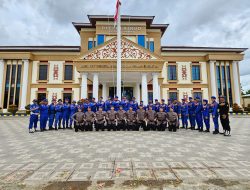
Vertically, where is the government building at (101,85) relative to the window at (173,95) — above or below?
above

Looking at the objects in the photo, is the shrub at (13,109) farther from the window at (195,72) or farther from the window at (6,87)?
the window at (195,72)

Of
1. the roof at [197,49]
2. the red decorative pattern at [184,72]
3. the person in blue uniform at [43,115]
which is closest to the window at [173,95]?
the red decorative pattern at [184,72]

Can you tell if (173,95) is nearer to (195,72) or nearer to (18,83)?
(195,72)

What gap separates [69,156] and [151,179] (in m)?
2.30

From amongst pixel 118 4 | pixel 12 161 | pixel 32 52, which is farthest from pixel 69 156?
pixel 32 52

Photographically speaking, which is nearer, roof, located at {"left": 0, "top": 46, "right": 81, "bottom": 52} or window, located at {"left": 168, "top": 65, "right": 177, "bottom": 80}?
roof, located at {"left": 0, "top": 46, "right": 81, "bottom": 52}

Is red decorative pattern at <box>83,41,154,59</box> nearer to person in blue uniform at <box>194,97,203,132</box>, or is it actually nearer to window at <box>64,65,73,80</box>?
person in blue uniform at <box>194,97,203,132</box>

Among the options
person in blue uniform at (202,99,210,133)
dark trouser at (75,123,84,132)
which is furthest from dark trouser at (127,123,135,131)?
person in blue uniform at (202,99,210,133)

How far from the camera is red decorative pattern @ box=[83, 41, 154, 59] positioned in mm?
14383

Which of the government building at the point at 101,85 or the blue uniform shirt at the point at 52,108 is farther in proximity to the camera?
the government building at the point at 101,85

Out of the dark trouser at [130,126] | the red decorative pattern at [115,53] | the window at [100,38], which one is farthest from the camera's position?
the window at [100,38]

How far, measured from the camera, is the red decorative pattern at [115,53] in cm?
1438

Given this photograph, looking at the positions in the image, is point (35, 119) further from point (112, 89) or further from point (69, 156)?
point (112, 89)

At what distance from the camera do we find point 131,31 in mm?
23891
